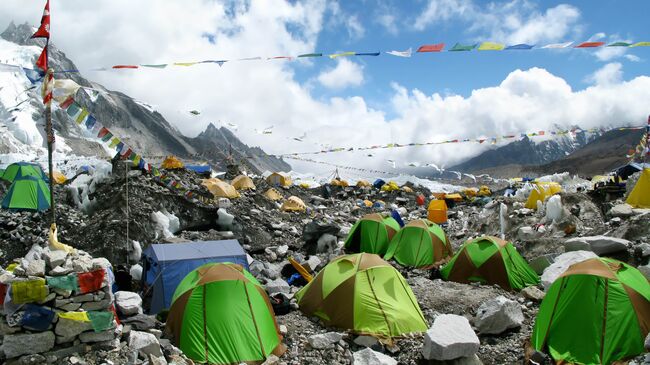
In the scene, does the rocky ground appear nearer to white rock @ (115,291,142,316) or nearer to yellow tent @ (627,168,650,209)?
yellow tent @ (627,168,650,209)

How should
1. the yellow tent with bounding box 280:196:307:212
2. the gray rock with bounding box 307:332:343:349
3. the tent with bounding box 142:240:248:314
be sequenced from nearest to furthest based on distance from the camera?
the gray rock with bounding box 307:332:343:349 → the tent with bounding box 142:240:248:314 → the yellow tent with bounding box 280:196:307:212

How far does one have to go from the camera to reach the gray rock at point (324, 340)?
758 centimetres

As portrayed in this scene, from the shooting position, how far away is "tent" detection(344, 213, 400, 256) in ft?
52.1

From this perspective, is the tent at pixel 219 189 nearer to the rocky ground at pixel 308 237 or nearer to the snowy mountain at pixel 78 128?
the rocky ground at pixel 308 237

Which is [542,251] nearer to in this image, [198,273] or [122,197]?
[198,273]

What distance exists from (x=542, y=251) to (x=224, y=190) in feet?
55.7

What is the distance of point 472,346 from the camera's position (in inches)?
274

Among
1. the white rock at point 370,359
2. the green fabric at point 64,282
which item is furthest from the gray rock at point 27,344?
the white rock at point 370,359

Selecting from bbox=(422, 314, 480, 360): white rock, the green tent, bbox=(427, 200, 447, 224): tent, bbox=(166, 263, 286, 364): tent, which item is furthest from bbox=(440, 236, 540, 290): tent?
bbox=(427, 200, 447, 224): tent

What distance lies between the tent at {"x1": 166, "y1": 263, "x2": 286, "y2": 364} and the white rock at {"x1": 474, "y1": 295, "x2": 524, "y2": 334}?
11.9ft

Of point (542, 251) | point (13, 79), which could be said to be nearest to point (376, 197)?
point (542, 251)

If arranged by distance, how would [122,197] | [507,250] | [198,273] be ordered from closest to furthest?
[198,273] < [507,250] < [122,197]

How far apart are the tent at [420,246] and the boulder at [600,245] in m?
3.74

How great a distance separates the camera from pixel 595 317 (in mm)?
6969
